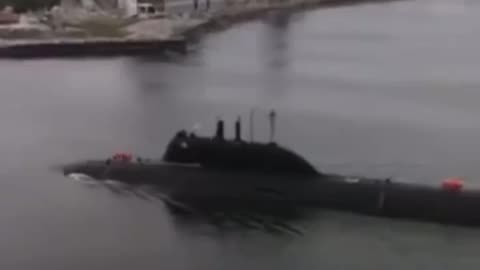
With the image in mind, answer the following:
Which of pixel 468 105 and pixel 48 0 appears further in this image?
pixel 48 0

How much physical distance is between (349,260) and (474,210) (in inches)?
132

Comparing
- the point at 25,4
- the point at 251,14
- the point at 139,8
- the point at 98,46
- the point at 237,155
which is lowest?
the point at 237,155

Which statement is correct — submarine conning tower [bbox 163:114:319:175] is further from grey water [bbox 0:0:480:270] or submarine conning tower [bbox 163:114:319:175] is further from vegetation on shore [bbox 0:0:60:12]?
vegetation on shore [bbox 0:0:60:12]

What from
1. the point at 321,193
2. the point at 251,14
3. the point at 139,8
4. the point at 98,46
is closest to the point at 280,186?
the point at 321,193

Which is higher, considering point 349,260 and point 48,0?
point 48,0

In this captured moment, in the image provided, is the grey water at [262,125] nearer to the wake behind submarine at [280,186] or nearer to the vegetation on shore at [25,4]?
the wake behind submarine at [280,186]

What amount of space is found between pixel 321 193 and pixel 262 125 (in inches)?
530

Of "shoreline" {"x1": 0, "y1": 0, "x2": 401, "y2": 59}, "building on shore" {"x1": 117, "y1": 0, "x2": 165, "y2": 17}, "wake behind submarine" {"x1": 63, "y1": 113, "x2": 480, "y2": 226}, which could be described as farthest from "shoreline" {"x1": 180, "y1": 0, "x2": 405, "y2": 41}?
"wake behind submarine" {"x1": 63, "y1": 113, "x2": 480, "y2": 226}

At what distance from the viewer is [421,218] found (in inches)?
994

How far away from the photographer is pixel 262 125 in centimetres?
3928

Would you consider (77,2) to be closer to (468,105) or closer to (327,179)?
(468,105)

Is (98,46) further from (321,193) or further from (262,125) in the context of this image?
(321,193)

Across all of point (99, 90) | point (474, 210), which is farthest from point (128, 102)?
point (474, 210)

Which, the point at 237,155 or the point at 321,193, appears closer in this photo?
the point at 321,193
